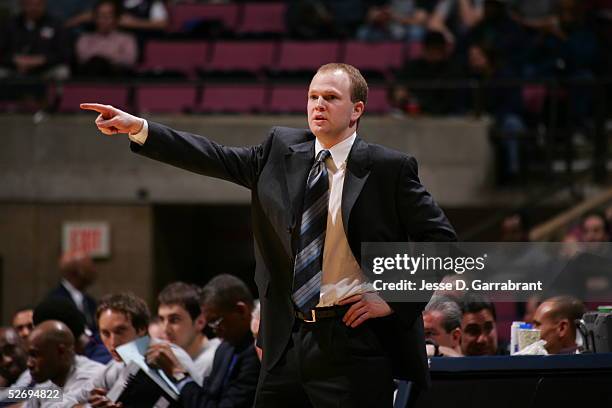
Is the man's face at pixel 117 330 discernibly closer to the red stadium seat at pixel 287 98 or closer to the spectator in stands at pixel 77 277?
the spectator in stands at pixel 77 277

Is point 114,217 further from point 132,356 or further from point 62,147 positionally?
point 132,356

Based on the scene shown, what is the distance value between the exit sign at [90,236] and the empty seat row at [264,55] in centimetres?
157

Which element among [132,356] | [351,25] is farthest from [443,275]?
[351,25]

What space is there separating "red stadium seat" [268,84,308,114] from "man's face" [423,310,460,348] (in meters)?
5.72

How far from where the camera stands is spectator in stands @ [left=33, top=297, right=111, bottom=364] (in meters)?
6.18

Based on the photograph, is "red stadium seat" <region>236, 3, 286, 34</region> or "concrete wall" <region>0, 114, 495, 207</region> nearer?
"concrete wall" <region>0, 114, 495, 207</region>

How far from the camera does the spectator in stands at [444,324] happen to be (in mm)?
5230

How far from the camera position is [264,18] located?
486 inches

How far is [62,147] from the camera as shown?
1093 cm

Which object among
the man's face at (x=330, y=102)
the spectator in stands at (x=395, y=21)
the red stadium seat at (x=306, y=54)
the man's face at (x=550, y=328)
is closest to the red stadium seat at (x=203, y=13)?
the red stadium seat at (x=306, y=54)

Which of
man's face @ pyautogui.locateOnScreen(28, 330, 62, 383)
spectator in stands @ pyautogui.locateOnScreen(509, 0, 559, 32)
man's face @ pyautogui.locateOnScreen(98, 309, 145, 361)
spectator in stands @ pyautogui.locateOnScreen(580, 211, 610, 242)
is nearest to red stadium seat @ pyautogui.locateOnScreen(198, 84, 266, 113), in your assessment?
spectator in stands @ pyautogui.locateOnScreen(509, 0, 559, 32)

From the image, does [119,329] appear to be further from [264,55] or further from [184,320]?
[264,55]

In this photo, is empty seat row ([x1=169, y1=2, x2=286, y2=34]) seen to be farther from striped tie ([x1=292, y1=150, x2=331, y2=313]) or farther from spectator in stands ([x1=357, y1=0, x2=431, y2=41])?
striped tie ([x1=292, y1=150, x2=331, y2=313])

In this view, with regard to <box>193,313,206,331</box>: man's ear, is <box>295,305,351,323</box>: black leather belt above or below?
above
